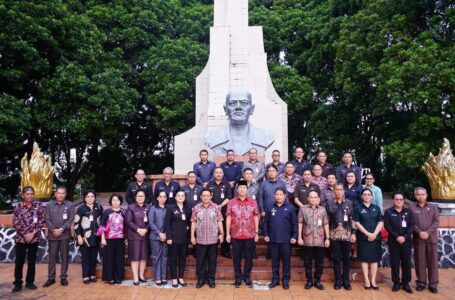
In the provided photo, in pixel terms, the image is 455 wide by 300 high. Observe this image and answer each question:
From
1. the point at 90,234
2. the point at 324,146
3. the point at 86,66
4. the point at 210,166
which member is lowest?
the point at 90,234

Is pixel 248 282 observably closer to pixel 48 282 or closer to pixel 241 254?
pixel 241 254

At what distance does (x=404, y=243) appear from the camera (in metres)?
5.94

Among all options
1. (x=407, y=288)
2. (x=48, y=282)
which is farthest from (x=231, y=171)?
(x=48, y=282)

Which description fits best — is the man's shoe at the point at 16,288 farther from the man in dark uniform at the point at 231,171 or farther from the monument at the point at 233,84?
the monument at the point at 233,84

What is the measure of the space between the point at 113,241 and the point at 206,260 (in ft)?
4.98

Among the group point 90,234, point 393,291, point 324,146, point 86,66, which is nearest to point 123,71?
point 86,66

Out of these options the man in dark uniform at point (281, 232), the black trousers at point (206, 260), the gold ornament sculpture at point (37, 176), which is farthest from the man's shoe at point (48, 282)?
the man in dark uniform at point (281, 232)

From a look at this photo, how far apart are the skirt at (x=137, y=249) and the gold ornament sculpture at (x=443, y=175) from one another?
20.4ft

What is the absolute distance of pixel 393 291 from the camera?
19.4 feet

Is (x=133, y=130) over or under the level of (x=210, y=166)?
over

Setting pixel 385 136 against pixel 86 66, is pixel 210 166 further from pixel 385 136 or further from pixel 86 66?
pixel 385 136

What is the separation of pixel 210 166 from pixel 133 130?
11.9 metres

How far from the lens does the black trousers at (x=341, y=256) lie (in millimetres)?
5953

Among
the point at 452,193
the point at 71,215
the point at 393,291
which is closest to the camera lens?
the point at 393,291
